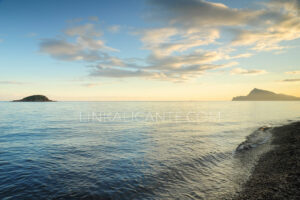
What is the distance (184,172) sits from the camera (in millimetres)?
15641

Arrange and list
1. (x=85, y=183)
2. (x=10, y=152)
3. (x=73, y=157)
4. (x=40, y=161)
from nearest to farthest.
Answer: (x=85, y=183), (x=40, y=161), (x=73, y=157), (x=10, y=152)

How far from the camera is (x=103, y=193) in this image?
1167 cm

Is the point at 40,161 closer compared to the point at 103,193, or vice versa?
the point at 103,193

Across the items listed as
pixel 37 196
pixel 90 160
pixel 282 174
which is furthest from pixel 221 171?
pixel 37 196

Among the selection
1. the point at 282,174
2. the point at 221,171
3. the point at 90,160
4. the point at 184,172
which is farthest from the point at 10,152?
the point at 282,174

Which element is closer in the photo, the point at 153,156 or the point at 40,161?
the point at 40,161

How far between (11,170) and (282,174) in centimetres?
2331

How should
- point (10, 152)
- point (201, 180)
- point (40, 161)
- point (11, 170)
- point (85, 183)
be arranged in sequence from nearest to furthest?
point (85, 183) < point (201, 180) < point (11, 170) < point (40, 161) < point (10, 152)

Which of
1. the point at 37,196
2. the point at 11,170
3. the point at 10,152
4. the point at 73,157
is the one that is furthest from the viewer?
the point at 10,152

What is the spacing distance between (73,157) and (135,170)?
8220 millimetres

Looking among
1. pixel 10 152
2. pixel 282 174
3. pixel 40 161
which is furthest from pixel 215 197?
pixel 10 152

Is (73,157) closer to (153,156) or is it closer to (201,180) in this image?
(153,156)

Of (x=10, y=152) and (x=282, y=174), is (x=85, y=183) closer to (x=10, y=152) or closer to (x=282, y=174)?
(x=10, y=152)

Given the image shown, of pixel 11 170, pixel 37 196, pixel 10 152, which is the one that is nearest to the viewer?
pixel 37 196
